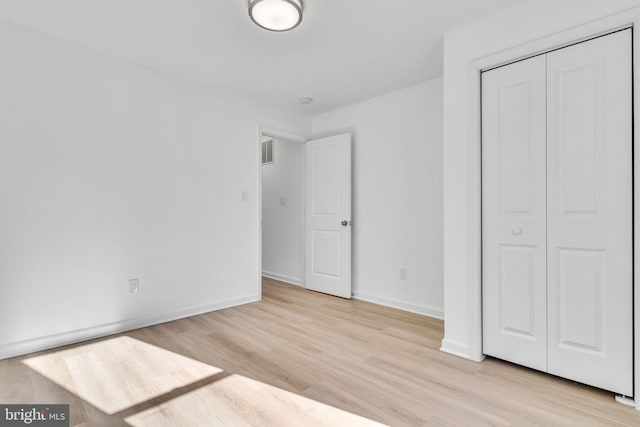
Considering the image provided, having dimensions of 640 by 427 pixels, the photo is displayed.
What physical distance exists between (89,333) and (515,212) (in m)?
3.35

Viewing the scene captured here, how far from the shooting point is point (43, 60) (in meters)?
2.45

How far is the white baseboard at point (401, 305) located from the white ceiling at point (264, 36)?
231 cm

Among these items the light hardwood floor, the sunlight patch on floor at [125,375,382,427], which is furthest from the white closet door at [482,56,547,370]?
the sunlight patch on floor at [125,375,382,427]

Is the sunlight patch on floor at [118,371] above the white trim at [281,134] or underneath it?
underneath

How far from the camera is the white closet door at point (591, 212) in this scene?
178 centimetres

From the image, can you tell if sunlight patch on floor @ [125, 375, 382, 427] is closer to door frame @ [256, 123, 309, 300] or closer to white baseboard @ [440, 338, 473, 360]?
white baseboard @ [440, 338, 473, 360]

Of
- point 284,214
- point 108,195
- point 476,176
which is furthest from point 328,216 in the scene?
point 108,195

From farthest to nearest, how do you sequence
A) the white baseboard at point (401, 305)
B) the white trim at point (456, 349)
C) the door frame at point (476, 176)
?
the white baseboard at point (401, 305) → the white trim at point (456, 349) → the door frame at point (476, 176)

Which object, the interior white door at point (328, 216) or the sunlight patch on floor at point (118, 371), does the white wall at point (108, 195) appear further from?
the interior white door at point (328, 216)

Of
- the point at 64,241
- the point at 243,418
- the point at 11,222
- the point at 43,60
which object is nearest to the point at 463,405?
the point at 243,418

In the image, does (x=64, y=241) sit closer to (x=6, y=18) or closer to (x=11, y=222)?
(x=11, y=222)

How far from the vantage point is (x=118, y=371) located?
2082mm

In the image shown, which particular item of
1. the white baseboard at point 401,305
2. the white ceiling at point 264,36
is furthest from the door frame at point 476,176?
the white baseboard at point 401,305

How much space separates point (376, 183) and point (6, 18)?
3.37m
